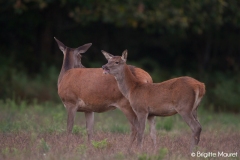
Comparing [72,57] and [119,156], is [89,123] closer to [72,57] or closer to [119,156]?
[72,57]

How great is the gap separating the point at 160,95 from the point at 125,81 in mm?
900

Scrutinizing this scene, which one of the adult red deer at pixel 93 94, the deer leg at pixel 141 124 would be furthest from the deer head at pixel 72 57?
the deer leg at pixel 141 124

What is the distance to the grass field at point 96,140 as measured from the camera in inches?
365

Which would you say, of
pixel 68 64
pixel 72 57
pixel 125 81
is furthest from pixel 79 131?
pixel 125 81

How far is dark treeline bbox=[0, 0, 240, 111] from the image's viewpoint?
2123 centimetres

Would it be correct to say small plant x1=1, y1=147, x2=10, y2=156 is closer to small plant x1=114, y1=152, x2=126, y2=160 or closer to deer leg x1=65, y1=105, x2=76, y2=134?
small plant x1=114, y1=152, x2=126, y2=160

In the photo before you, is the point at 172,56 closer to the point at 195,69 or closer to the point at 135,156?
the point at 195,69

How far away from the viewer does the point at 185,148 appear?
10.6 m

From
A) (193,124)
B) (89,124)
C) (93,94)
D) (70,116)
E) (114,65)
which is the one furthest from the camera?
(89,124)

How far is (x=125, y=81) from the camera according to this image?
11.1 metres

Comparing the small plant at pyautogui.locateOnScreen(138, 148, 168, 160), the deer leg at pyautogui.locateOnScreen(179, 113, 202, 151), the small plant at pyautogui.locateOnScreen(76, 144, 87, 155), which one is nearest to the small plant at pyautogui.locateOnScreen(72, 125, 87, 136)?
the small plant at pyautogui.locateOnScreen(76, 144, 87, 155)

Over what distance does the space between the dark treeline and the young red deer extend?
9.66 meters

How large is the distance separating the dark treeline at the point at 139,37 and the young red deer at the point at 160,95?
966cm

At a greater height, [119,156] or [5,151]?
[119,156]
